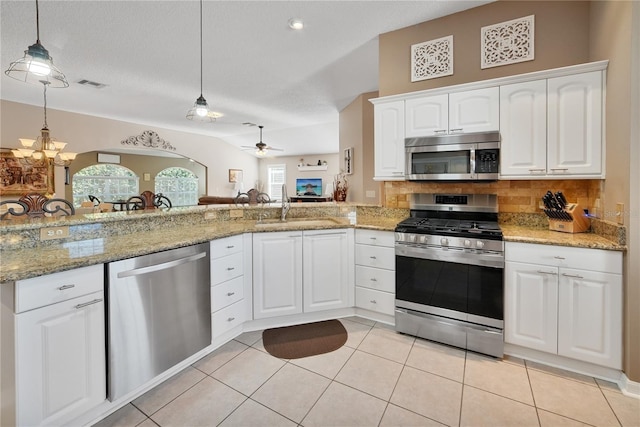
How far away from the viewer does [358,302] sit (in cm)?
281

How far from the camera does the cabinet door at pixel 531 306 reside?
6.47 feet

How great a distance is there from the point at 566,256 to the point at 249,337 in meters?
2.50

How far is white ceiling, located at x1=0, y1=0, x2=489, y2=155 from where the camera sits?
2611 millimetres

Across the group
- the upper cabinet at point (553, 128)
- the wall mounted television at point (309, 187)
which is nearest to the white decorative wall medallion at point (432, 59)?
the upper cabinet at point (553, 128)

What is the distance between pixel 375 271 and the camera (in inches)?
106

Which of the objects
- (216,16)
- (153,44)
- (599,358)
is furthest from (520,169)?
(153,44)

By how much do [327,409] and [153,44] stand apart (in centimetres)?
397

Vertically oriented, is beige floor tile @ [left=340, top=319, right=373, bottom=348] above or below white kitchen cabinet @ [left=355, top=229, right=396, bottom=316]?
below

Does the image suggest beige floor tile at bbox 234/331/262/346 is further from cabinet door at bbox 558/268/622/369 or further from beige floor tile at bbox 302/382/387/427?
cabinet door at bbox 558/268/622/369

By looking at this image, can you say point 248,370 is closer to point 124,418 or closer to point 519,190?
point 124,418

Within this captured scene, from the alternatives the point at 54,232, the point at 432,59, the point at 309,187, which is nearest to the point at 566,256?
the point at 432,59

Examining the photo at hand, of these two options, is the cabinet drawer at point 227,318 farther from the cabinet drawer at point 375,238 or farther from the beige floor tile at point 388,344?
the cabinet drawer at point 375,238

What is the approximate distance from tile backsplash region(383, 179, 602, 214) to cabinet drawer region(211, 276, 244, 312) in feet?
6.30

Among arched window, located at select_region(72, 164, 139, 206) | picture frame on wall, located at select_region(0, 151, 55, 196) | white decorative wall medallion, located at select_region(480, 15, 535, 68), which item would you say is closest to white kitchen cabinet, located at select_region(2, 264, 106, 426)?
white decorative wall medallion, located at select_region(480, 15, 535, 68)
